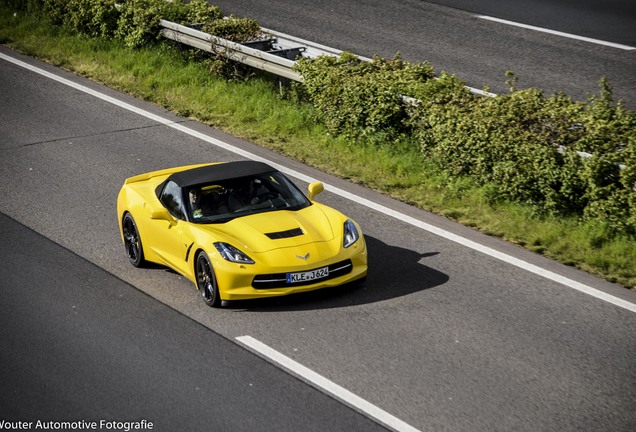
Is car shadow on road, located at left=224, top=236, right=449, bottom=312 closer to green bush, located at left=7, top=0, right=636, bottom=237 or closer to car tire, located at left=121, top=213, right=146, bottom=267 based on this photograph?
car tire, located at left=121, top=213, right=146, bottom=267

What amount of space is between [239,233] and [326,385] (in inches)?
96.6

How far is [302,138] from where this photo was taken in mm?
16578

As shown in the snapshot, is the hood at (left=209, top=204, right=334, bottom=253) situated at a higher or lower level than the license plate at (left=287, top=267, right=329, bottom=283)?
higher

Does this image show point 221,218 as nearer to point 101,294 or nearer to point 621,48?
point 101,294

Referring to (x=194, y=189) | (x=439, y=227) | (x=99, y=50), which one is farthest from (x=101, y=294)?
(x=99, y=50)

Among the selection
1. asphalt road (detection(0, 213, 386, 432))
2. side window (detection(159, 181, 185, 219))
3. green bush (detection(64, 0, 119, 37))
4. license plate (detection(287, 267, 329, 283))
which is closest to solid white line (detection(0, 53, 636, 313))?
green bush (detection(64, 0, 119, 37))

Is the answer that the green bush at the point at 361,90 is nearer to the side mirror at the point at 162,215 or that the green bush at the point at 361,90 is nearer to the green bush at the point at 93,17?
the side mirror at the point at 162,215

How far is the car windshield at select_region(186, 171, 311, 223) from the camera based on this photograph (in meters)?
11.6

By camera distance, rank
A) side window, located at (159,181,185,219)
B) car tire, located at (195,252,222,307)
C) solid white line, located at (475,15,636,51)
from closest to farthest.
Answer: car tire, located at (195,252,222,307) → side window, located at (159,181,185,219) → solid white line, located at (475,15,636,51)

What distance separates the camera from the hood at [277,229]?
35.7ft

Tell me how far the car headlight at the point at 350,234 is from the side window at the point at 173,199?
6.17 ft

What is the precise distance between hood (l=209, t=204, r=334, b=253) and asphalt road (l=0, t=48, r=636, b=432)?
25.3 inches

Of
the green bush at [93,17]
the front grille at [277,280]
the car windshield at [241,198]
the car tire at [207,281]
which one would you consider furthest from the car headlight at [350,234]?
the green bush at [93,17]

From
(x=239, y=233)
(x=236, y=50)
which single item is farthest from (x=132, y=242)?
(x=236, y=50)
